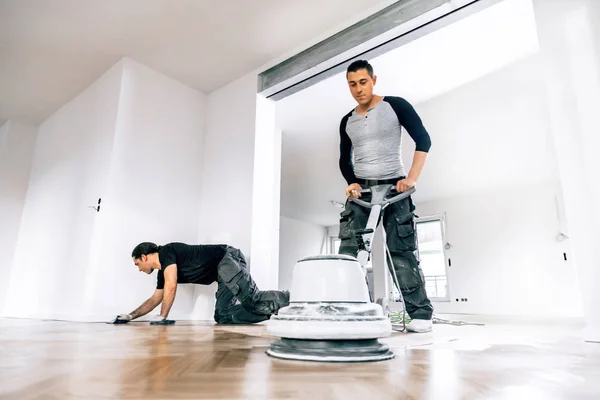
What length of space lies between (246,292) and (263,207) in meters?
0.98

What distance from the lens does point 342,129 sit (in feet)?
7.57

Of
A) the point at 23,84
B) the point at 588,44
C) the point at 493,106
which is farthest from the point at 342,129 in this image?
the point at 23,84

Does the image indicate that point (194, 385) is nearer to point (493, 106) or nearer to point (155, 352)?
point (155, 352)

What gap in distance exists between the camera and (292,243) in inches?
429

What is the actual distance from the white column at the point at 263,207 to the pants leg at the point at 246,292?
15.8 inches

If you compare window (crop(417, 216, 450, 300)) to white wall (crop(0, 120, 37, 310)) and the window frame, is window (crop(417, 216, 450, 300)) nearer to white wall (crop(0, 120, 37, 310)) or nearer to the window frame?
the window frame

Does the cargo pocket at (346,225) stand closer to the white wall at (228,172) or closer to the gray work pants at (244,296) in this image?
the gray work pants at (244,296)

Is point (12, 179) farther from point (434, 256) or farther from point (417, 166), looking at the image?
point (434, 256)

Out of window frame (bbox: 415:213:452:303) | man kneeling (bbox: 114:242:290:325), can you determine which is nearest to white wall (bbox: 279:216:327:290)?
window frame (bbox: 415:213:452:303)

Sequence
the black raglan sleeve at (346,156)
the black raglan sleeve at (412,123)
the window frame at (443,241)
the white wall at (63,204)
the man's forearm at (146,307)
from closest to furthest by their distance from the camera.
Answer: the black raglan sleeve at (412,123) → the black raglan sleeve at (346,156) → the man's forearm at (146,307) → the white wall at (63,204) → the window frame at (443,241)

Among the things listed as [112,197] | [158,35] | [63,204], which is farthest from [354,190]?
[63,204]

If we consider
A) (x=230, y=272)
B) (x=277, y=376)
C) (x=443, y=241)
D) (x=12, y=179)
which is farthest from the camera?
(x=443, y=241)

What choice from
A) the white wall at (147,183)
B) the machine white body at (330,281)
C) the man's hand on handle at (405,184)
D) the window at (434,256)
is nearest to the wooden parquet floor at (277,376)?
the machine white body at (330,281)

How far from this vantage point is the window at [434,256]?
8383mm
